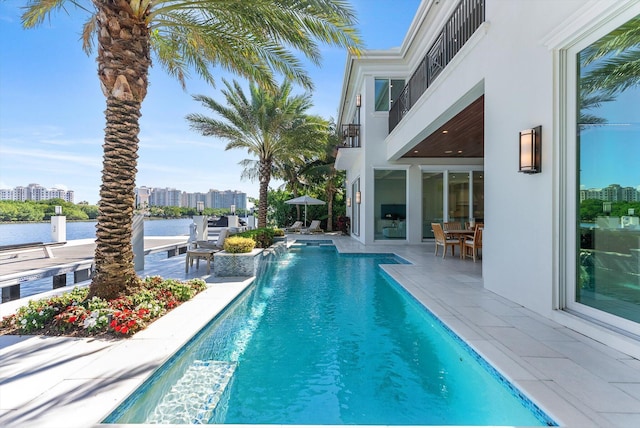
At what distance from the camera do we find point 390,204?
1445 centimetres

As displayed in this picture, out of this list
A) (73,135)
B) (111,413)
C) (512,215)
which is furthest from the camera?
(73,135)

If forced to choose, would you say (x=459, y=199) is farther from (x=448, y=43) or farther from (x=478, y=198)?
(x=448, y=43)

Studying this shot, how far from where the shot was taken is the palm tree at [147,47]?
4652 millimetres

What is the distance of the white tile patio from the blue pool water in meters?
0.15

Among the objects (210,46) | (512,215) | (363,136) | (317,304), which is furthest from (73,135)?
(512,215)

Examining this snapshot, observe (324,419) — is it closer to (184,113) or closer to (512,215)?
(512,215)

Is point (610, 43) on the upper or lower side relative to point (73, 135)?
lower

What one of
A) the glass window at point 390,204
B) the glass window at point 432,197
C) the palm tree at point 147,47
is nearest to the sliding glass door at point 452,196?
the glass window at point 432,197

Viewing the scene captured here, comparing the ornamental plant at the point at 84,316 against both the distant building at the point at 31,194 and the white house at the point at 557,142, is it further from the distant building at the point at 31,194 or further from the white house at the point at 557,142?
the distant building at the point at 31,194

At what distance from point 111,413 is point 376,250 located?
36.4ft

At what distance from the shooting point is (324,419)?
2.65 metres

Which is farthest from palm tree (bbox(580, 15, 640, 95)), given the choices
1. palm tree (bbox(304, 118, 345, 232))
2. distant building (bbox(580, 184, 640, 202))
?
palm tree (bbox(304, 118, 345, 232))

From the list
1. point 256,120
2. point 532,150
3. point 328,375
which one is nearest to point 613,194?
point 532,150

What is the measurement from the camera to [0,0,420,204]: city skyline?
6.59 m
